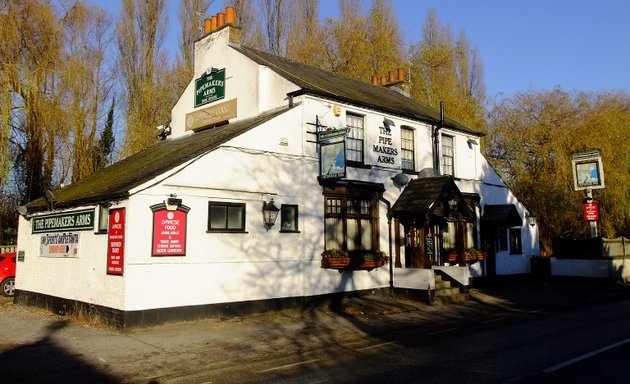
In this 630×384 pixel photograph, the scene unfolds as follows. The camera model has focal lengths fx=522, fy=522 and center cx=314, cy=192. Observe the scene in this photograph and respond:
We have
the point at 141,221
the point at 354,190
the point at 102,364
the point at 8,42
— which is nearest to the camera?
the point at 102,364

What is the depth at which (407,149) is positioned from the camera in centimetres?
1952

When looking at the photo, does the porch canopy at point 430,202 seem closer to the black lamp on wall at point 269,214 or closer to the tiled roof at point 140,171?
the black lamp on wall at point 269,214

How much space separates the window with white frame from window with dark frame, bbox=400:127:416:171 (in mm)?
2006

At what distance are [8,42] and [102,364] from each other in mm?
18020

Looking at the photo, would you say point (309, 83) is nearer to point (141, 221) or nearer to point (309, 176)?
point (309, 176)

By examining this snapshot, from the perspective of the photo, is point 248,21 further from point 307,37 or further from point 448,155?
point 448,155

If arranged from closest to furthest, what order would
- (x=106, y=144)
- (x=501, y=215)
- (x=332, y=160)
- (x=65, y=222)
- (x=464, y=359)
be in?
(x=464, y=359)
(x=65, y=222)
(x=332, y=160)
(x=501, y=215)
(x=106, y=144)

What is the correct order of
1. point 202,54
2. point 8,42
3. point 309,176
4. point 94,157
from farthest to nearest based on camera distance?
point 94,157 → point 8,42 → point 202,54 → point 309,176

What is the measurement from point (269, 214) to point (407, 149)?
7.36 meters

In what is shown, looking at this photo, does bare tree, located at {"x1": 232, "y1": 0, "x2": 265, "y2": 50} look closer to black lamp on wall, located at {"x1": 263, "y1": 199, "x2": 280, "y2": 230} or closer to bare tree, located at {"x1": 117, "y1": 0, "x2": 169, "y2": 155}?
bare tree, located at {"x1": 117, "y1": 0, "x2": 169, "y2": 155}

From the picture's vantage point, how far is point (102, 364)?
29.4 ft

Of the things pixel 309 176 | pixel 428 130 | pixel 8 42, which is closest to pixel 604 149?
pixel 428 130

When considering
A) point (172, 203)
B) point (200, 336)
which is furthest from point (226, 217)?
point (200, 336)

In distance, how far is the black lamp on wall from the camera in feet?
47.0
